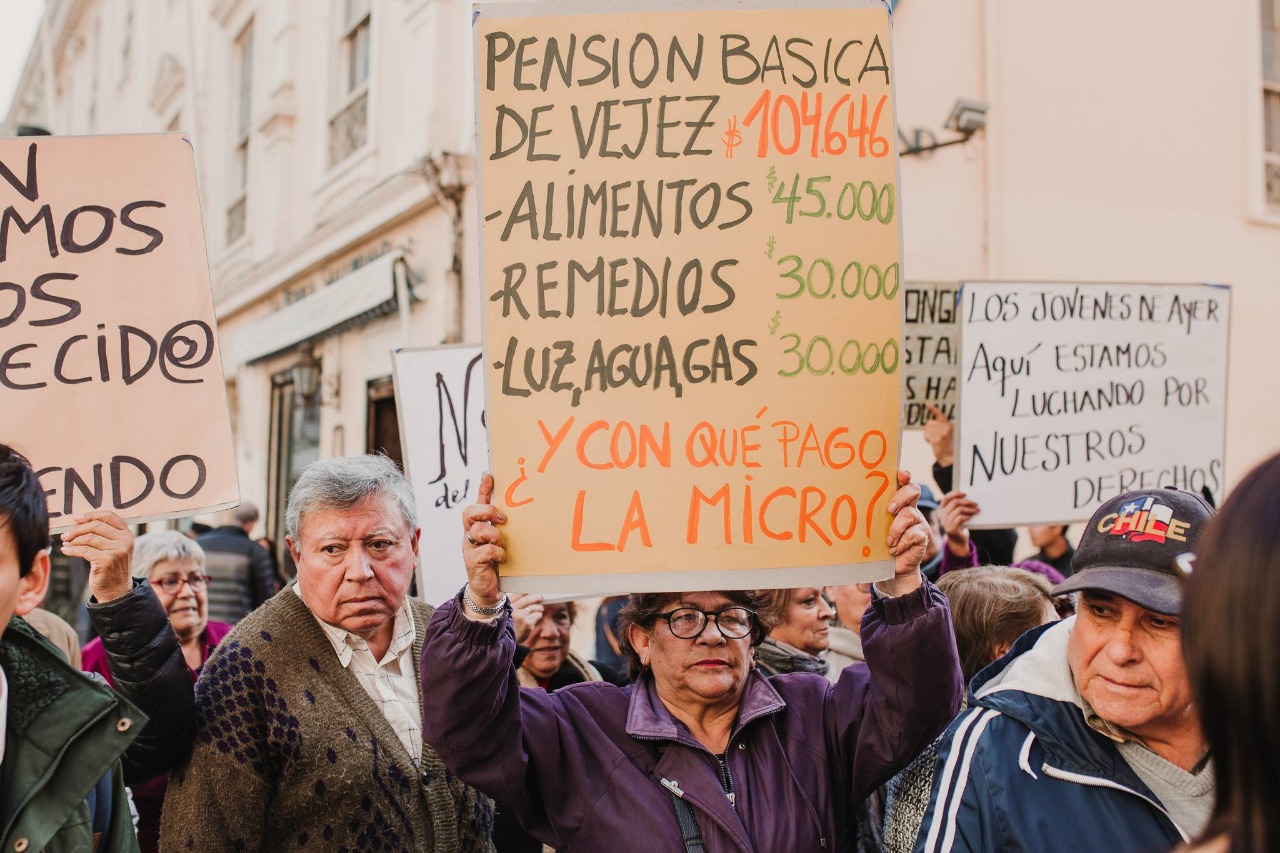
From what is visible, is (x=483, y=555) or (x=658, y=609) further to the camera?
(x=658, y=609)

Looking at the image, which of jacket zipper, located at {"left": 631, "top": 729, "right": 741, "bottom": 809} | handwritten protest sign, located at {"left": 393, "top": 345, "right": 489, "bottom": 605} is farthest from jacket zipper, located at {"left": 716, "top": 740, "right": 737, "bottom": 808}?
handwritten protest sign, located at {"left": 393, "top": 345, "right": 489, "bottom": 605}

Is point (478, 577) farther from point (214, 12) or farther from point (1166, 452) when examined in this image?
point (214, 12)

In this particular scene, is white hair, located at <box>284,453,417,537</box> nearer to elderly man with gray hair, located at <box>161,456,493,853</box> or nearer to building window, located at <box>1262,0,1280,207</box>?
elderly man with gray hair, located at <box>161,456,493,853</box>

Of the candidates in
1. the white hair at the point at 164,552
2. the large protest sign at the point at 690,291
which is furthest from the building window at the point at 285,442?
the large protest sign at the point at 690,291

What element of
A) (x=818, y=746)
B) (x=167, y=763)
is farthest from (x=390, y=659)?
(x=818, y=746)

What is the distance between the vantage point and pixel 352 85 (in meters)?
11.4

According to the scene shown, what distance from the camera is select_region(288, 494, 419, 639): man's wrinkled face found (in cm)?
237

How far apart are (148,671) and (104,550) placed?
239 mm

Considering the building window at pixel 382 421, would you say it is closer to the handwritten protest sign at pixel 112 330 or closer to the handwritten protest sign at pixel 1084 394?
the handwritten protest sign at pixel 1084 394

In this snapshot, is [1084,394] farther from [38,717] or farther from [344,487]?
[38,717]

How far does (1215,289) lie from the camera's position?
4.27m

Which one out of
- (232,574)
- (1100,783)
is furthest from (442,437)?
(232,574)

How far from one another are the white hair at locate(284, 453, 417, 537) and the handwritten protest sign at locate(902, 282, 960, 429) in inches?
109

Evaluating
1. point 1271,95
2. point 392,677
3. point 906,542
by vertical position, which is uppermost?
point 1271,95
